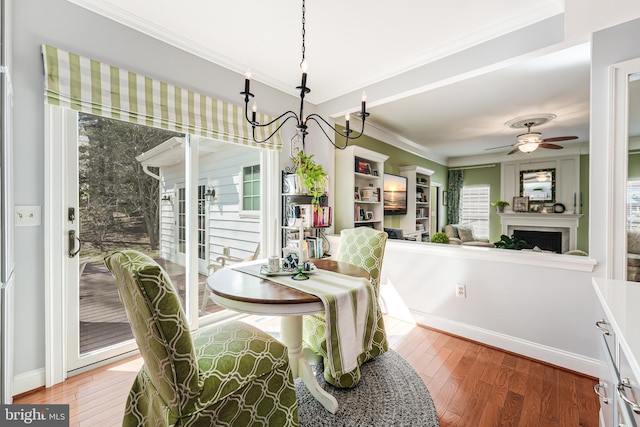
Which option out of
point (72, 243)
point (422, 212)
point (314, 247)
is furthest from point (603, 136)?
point (422, 212)

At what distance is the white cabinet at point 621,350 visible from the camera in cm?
75

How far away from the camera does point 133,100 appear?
2.16 meters

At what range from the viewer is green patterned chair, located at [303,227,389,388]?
2.08m

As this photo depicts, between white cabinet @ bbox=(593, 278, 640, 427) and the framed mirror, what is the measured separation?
6.07m

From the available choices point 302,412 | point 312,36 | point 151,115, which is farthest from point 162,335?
point 312,36

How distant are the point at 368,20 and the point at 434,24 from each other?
529mm

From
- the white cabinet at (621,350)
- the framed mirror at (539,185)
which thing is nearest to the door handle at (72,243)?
the white cabinet at (621,350)

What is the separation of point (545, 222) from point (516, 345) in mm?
4846

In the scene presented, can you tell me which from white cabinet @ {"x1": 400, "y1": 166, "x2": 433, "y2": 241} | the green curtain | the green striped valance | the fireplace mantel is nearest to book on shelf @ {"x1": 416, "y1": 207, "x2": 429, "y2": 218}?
white cabinet @ {"x1": 400, "y1": 166, "x2": 433, "y2": 241}

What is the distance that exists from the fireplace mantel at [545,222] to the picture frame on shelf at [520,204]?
16 cm

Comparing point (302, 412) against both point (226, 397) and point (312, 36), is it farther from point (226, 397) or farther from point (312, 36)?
point (312, 36)

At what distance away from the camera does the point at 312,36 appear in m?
2.42

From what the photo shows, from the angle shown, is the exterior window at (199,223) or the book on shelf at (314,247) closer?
the exterior window at (199,223)

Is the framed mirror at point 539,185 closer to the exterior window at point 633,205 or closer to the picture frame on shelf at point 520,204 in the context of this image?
the picture frame on shelf at point 520,204
